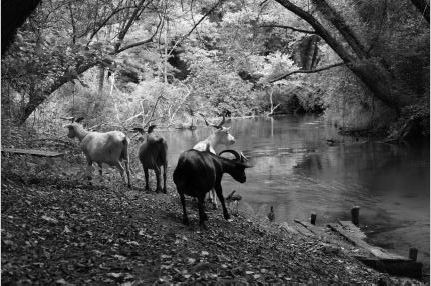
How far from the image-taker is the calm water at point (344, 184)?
13070mm

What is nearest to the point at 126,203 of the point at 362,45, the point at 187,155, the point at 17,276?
the point at 187,155

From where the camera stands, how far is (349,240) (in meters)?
10.8

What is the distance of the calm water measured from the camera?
515 inches

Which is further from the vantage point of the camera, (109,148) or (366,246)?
(109,148)

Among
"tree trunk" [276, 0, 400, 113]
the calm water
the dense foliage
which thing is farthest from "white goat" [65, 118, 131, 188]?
"tree trunk" [276, 0, 400, 113]

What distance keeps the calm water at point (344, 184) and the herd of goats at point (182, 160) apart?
3043mm

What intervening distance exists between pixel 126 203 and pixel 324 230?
17.5 ft

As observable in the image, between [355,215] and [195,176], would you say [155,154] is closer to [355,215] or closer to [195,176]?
[195,176]

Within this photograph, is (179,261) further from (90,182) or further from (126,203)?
(90,182)

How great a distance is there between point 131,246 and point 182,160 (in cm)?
236

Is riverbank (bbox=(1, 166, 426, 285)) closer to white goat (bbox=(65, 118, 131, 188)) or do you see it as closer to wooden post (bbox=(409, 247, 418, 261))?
wooden post (bbox=(409, 247, 418, 261))

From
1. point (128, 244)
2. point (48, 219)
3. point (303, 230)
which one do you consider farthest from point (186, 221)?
point (303, 230)

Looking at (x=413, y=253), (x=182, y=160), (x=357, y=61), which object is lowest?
(x=413, y=253)

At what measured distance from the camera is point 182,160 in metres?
8.05
